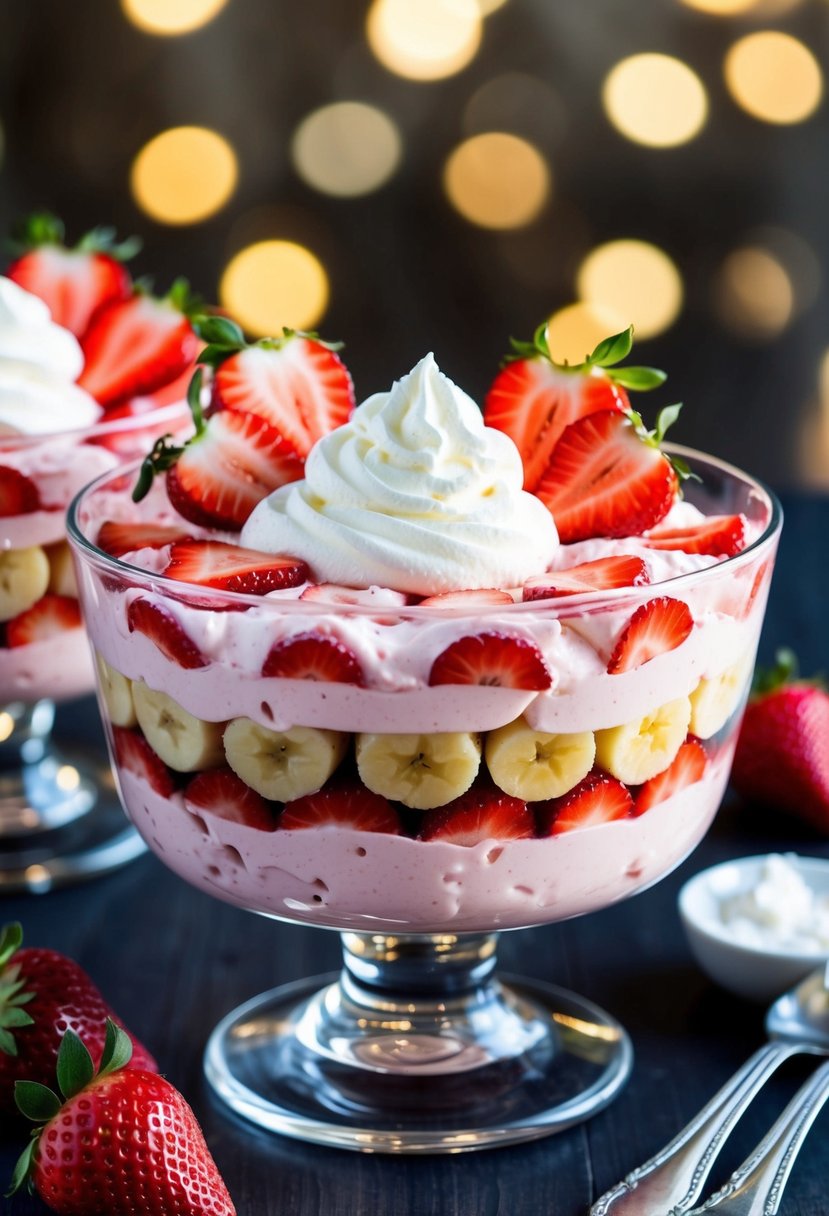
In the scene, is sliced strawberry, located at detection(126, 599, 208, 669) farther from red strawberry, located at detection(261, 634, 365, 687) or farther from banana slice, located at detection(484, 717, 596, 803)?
banana slice, located at detection(484, 717, 596, 803)

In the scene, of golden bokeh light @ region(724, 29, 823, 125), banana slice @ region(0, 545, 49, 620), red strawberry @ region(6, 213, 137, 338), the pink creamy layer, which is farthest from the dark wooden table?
golden bokeh light @ region(724, 29, 823, 125)

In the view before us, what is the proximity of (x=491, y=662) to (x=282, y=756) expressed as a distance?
5.8 inches

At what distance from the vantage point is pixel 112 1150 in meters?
1.00

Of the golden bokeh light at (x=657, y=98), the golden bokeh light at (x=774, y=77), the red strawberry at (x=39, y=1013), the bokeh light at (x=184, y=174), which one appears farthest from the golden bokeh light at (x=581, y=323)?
the red strawberry at (x=39, y=1013)

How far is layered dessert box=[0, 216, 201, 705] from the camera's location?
148cm

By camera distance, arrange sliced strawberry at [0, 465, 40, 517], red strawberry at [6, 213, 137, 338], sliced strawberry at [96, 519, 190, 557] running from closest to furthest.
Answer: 1. sliced strawberry at [96, 519, 190, 557]
2. sliced strawberry at [0, 465, 40, 517]
3. red strawberry at [6, 213, 137, 338]

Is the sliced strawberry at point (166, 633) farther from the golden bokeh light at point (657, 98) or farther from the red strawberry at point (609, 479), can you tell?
the golden bokeh light at point (657, 98)

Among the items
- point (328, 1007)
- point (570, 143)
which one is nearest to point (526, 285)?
point (570, 143)

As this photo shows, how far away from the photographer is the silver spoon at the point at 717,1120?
41.5 inches

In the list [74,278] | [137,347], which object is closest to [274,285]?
[74,278]

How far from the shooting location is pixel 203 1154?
40.9 inches

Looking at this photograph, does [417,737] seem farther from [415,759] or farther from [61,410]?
[61,410]

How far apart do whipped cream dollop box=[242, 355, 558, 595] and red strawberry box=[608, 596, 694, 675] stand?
11 centimetres

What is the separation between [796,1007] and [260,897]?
435 millimetres
